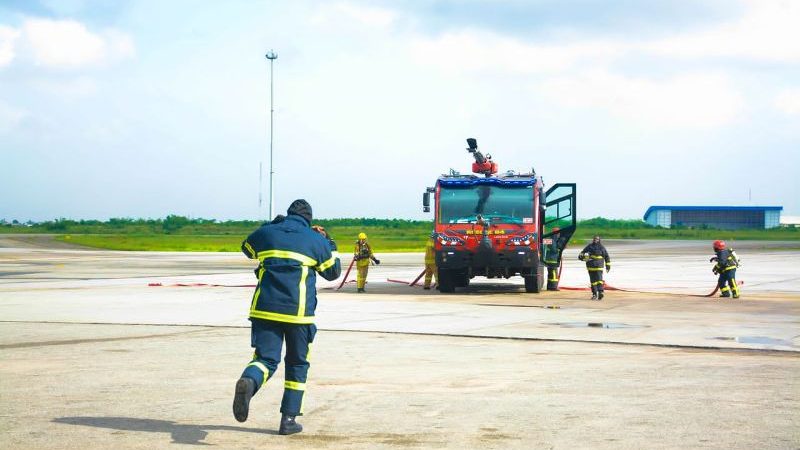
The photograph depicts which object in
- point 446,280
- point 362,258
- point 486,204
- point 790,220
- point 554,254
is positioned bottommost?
point 446,280

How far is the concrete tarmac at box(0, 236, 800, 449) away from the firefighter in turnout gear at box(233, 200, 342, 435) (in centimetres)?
41

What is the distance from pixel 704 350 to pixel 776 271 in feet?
93.1

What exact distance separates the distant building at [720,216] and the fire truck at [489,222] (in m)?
157

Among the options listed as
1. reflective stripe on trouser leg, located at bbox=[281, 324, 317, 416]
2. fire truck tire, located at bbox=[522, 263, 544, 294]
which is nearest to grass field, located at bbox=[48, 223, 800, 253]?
fire truck tire, located at bbox=[522, 263, 544, 294]

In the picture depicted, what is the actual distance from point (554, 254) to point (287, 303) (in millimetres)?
20120

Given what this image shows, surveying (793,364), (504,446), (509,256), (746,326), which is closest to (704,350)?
(793,364)

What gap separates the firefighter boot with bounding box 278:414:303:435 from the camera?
764cm

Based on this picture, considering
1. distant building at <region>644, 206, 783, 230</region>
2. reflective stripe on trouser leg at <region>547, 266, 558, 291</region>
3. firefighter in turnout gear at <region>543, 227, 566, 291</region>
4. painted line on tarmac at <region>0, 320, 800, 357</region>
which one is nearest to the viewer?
painted line on tarmac at <region>0, 320, 800, 357</region>

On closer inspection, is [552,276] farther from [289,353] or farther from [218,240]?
[218,240]

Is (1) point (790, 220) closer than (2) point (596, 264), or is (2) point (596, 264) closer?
(2) point (596, 264)

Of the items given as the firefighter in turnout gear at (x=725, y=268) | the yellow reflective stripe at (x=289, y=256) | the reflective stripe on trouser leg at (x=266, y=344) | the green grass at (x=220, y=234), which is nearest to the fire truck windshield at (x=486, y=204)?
the firefighter in turnout gear at (x=725, y=268)

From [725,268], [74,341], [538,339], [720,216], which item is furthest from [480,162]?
[720,216]

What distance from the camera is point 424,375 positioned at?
10.7 meters

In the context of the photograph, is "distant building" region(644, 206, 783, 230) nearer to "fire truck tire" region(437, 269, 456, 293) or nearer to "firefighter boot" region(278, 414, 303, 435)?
"fire truck tire" region(437, 269, 456, 293)
